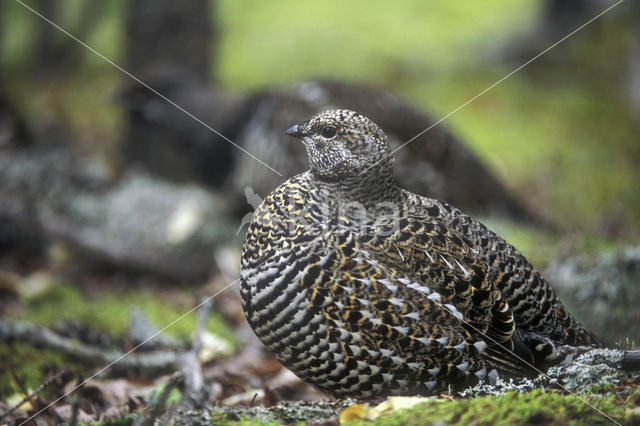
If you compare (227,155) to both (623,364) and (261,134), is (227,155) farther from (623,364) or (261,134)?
(623,364)

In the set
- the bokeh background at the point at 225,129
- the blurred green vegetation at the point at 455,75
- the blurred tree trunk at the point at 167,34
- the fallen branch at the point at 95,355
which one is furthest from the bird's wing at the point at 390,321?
the blurred tree trunk at the point at 167,34

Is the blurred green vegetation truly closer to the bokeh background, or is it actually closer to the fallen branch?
the bokeh background

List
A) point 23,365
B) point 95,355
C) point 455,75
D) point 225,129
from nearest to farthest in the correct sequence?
point 23,365, point 95,355, point 225,129, point 455,75

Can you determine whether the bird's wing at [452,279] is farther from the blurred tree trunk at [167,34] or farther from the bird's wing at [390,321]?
the blurred tree trunk at [167,34]

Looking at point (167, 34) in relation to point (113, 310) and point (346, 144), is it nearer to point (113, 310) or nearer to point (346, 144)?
point (113, 310)

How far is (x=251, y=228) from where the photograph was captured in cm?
242

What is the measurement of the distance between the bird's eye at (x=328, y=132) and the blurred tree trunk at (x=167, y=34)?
462 centimetres

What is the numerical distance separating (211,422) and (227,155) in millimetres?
3671

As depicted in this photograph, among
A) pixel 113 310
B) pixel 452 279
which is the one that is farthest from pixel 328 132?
pixel 113 310

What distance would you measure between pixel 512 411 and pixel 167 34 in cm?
572

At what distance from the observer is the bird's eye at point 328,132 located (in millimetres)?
2270

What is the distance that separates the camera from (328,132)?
7.47ft

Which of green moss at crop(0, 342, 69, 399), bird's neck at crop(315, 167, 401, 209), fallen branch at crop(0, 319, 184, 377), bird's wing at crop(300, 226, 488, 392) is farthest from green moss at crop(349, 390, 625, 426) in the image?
green moss at crop(0, 342, 69, 399)

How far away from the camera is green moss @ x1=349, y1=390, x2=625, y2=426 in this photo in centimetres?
187
